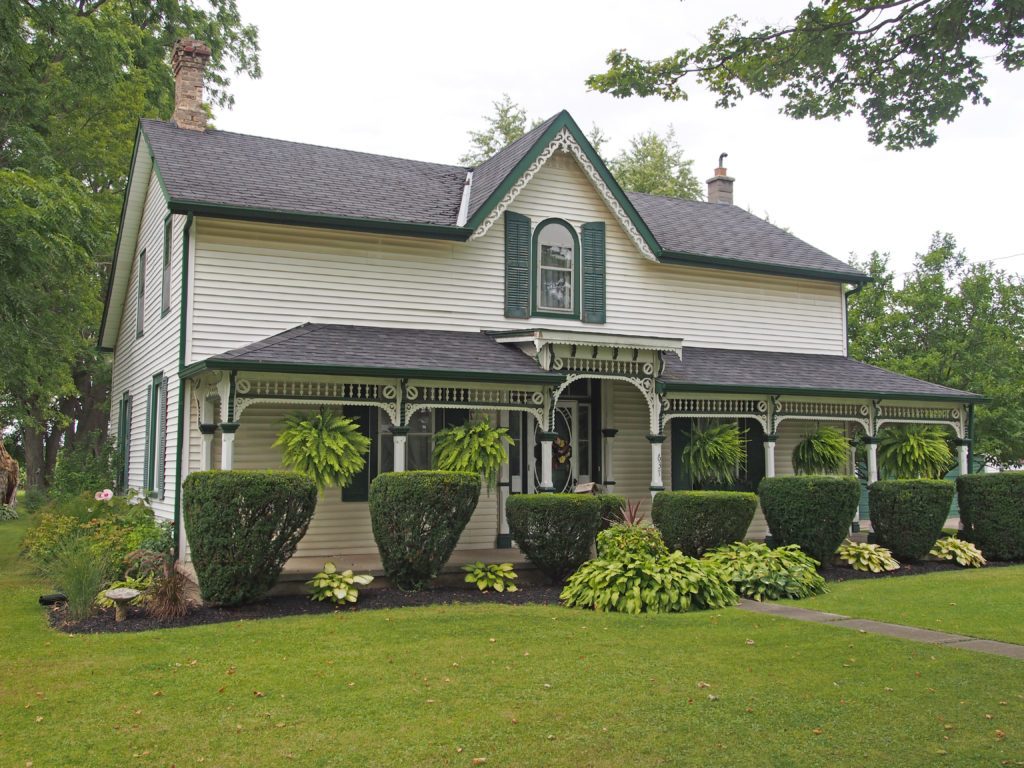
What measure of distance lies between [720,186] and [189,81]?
40.5 feet

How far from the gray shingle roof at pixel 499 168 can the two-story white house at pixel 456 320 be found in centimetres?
7

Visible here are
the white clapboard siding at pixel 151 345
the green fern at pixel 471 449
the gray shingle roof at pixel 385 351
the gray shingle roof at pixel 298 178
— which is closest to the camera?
the gray shingle roof at pixel 385 351

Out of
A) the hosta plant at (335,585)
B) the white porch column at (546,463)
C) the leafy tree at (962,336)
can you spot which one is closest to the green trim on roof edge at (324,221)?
the white porch column at (546,463)

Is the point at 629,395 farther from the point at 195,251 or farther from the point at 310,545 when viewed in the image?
the point at 195,251

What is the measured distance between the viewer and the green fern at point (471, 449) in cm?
1269

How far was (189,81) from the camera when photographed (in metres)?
16.3

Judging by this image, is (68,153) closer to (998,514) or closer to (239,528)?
(239,528)

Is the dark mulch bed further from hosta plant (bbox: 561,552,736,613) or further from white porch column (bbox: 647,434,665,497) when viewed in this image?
white porch column (bbox: 647,434,665,497)

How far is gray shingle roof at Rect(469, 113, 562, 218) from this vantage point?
15.0 metres

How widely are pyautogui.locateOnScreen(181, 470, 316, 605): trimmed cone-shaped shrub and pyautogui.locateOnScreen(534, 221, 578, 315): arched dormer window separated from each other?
22.4ft

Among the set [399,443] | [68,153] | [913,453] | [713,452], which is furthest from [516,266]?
[68,153]

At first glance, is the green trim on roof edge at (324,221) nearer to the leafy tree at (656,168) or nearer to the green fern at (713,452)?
the green fern at (713,452)

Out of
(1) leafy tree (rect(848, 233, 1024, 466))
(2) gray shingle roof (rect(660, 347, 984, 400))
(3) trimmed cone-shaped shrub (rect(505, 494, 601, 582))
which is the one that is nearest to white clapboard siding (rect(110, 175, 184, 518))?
(3) trimmed cone-shaped shrub (rect(505, 494, 601, 582))

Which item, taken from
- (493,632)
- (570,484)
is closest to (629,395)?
(570,484)
